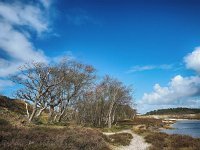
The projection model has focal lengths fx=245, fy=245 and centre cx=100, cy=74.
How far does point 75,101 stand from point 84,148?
39070mm

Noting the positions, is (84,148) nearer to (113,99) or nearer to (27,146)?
(27,146)

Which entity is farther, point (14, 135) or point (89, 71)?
point (89, 71)

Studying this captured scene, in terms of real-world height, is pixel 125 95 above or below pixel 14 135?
above

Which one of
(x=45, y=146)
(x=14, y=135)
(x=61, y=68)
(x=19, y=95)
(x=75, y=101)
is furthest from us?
(x=75, y=101)

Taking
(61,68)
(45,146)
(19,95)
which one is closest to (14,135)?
(45,146)

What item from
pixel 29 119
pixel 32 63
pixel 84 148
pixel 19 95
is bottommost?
pixel 84 148

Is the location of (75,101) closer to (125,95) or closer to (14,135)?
(125,95)

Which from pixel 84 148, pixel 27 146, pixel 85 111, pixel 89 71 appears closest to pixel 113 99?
pixel 85 111

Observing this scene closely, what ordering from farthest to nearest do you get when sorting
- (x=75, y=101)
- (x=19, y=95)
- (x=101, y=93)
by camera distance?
1. (x=101, y=93)
2. (x=75, y=101)
3. (x=19, y=95)

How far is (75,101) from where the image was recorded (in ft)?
181

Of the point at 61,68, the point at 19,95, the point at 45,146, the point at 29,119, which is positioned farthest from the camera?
the point at 61,68

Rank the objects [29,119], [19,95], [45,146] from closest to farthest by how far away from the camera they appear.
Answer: [45,146], [29,119], [19,95]

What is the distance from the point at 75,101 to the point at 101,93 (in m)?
8.65

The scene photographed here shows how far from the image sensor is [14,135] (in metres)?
15.5
